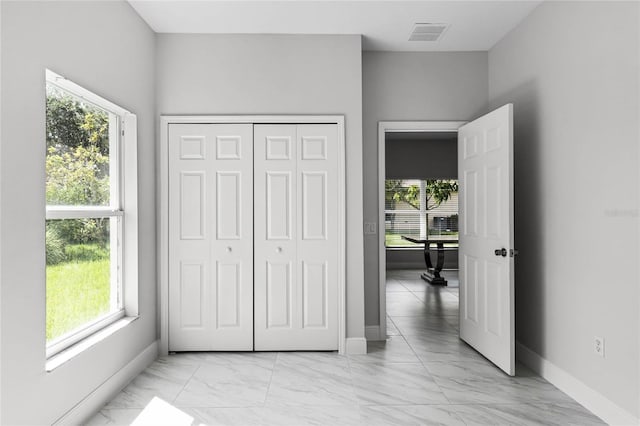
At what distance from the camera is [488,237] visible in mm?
3352

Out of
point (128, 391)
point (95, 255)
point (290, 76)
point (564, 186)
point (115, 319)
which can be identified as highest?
point (290, 76)

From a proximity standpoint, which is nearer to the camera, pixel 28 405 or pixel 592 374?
pixel 28 405

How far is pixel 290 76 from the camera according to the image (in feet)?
11.8

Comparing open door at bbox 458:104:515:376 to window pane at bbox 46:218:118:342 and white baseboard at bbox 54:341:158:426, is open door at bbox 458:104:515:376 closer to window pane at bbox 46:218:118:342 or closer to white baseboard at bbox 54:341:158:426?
white baseboard at bbox 54:341:158:426

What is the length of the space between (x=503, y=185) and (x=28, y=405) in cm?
324

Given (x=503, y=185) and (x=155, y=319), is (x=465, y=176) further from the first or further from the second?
(x=155, y=319)

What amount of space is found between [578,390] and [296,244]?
230 cm

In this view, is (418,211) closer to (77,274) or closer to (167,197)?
(167,197)

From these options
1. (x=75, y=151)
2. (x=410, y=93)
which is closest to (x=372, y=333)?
(x=410, y=93)

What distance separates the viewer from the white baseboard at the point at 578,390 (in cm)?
233

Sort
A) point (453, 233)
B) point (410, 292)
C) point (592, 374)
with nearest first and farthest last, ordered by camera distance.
A: point (592, 374) → point (410, 292) → point (453, 233)

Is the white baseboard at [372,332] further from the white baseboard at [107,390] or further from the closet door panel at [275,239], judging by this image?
the white baseboard at [107,390]

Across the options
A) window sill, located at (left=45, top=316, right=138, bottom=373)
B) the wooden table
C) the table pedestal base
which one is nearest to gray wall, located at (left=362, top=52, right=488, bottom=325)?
window sill, located at (left=45, top=316, right=138, bottom=373)

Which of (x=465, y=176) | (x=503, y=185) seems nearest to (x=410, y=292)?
(x=465, y=176)
